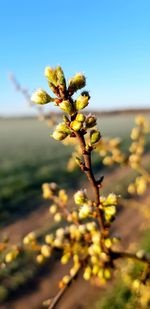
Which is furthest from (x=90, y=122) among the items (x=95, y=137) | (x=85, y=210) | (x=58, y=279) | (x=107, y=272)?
(x=58, y=279)

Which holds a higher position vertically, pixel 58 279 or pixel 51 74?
pixel 51 74

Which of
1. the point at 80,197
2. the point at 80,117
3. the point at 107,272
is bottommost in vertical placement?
the point at 107,272

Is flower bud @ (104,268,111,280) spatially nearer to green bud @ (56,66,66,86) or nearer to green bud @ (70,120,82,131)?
green bud @ (70,120,82,131)

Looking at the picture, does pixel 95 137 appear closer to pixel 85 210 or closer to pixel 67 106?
pixel 67 106

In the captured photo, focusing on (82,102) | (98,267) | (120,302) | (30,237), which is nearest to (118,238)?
(98,267)

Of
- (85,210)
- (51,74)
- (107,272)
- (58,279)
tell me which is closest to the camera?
(51,74)

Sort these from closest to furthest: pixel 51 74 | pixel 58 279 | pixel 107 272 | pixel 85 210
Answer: pixel 51 74 < pixel 85 210 < pixel 107 272 < pixel 58 279

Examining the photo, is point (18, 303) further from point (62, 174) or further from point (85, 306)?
point (62, 174)
